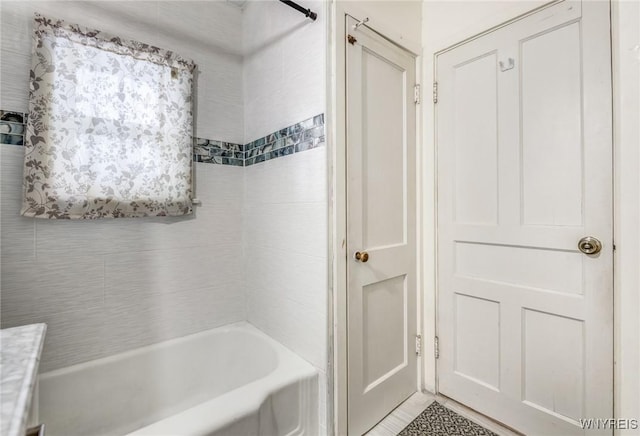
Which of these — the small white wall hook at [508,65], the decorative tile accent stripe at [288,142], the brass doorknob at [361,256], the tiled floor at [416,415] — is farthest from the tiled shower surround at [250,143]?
the tiled floor at [416,415]

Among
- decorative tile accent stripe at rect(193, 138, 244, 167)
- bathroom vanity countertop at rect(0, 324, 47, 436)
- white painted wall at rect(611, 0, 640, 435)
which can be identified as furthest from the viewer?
decorative tile accent stripe at rect(193, 138, 244, 167)

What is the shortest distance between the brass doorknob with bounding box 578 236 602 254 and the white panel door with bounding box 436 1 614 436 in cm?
2

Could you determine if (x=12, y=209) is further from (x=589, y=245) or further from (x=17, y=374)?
(x=589, y=245)

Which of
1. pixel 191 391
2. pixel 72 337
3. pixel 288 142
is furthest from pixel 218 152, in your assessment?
pixel 191 391

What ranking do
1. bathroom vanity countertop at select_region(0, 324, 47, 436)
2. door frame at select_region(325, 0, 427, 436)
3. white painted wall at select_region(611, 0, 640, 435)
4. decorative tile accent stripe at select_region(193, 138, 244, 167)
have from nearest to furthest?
1. bathroom vanity countertop at select_region(0, 324, 47, 436)
2. white painted wall at select_region(611, 0, 640, 435)
3. door frame at select_region(325, 0, 427, 436)
4. decorative tile accent stripe at select_region(193, 138, 244, 167)

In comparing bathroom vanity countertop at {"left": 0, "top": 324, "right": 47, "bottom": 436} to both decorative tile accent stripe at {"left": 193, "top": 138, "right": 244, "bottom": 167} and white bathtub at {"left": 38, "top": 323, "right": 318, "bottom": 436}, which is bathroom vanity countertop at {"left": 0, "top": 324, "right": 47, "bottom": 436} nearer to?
white bathtub at {"left": 38, "top": 323, "right": 318, "bottom": 436}

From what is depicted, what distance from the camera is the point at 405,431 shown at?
55.8 inches

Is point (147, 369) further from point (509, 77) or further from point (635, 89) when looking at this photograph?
point (635, 89)

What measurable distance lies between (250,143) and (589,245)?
1.76 meters

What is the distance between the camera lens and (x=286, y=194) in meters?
1.54

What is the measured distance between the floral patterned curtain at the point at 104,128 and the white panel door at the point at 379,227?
942mm

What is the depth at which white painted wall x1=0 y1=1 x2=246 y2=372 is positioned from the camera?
4.06 feet

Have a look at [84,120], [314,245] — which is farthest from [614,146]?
[84,120]

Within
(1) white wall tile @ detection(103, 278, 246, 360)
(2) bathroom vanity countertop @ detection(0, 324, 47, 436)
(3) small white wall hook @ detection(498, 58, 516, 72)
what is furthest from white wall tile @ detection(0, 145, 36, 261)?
(3) small white wall hook @ detection(498, 58, 516, 72)
